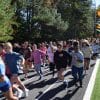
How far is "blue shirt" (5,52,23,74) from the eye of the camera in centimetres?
1472

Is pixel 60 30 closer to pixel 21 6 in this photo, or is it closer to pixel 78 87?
pixel 21 6

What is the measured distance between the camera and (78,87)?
61.4ft

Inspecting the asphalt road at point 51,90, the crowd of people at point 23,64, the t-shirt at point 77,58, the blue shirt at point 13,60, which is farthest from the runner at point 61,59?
the blue shirt at point 13,60

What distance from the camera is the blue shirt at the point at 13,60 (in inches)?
579

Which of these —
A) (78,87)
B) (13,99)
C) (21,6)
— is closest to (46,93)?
(78,87)

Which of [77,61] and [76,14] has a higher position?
[77,61]

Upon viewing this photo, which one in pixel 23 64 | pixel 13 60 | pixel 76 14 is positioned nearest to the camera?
pixel 13 60

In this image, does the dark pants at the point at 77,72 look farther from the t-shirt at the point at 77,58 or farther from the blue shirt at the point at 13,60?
the blue shirt at the point at 13,60

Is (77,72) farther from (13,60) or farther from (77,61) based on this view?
(13,60)

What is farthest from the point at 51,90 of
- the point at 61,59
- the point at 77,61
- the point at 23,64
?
the point at 23,64

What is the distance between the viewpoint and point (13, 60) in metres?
14.9

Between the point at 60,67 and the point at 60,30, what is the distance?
1648 inches

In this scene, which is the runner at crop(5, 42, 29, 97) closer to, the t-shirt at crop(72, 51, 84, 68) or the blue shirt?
the blue shirt

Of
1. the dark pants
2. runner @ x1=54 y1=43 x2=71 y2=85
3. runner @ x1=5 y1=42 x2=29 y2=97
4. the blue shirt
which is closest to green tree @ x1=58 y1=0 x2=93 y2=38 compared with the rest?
the dark pants
